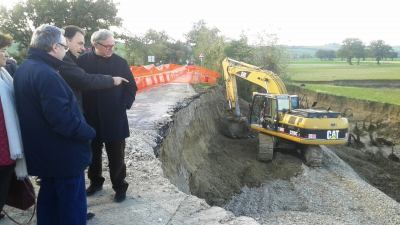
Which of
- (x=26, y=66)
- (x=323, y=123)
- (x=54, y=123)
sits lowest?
(x=323, y=123)

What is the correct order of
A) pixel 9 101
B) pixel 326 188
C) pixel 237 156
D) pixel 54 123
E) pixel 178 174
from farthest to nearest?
pixel 237 156 → pixel 326 188 → pixel 178 174 → pixel 9 101 → pixel 54 123

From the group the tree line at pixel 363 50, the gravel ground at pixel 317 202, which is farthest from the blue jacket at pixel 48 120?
the tree line at pixel 363 50

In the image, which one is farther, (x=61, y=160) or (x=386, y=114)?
(x=386, y=114)

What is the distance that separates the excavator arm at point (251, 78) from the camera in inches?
652

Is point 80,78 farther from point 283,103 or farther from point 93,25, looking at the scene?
point 93,25

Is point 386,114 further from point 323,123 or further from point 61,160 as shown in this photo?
point 61,160

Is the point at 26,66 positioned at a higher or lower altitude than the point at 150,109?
higher

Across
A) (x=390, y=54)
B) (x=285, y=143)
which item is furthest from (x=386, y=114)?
(x=390, y=54)

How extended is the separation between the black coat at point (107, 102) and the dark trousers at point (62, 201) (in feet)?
3.63

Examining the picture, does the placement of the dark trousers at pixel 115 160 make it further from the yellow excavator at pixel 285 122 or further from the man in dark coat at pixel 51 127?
the yellow excavator at pixel 285 122

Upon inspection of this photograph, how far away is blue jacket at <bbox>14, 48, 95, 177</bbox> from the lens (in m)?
3.61

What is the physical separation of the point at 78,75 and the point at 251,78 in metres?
13.0

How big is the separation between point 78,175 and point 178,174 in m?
6.88

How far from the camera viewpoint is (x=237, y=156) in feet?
53.0
